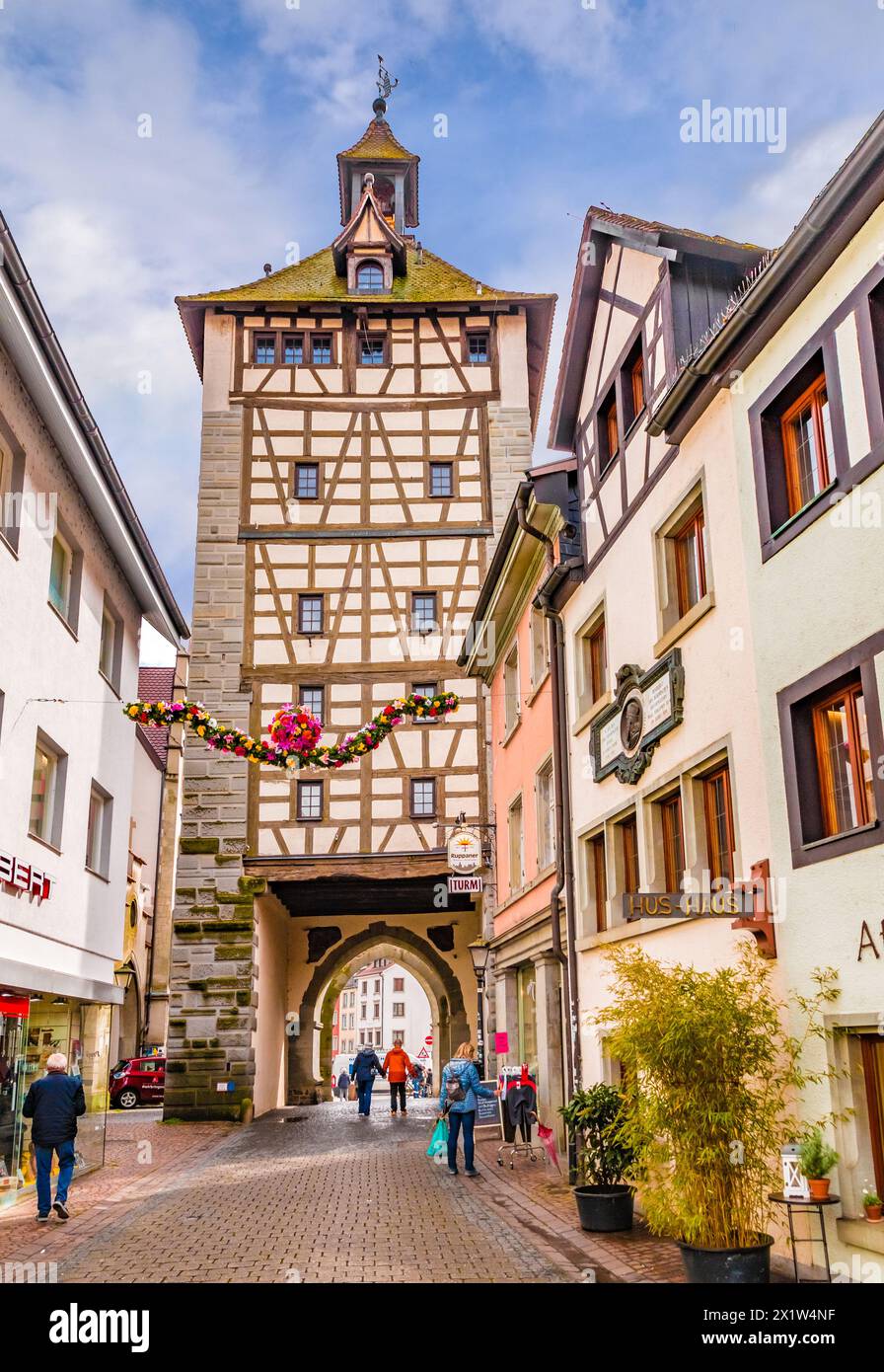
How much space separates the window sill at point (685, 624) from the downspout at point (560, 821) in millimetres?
3217

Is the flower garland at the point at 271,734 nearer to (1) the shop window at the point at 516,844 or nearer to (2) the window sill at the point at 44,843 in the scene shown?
(2) the window sill at the point at 44,843

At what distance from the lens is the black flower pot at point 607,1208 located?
391 inches

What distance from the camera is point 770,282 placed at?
886cm

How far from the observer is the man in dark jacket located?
35.4ft

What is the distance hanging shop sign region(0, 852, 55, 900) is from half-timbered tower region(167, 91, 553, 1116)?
9.95 metres

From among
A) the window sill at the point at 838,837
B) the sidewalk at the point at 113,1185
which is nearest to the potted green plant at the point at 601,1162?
the window sill at the point at 838,837

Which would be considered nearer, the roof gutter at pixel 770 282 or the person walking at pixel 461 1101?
the roof gutter at pixel 770 282

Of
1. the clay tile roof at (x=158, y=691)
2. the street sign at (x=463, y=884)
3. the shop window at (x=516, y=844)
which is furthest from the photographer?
the clay tile roof at (x=158, y=691)

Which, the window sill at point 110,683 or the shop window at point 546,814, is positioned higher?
the window sill at point 110,683

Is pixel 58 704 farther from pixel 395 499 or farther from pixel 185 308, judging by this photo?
pixel 185 308

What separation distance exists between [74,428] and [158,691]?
3166 centimetres

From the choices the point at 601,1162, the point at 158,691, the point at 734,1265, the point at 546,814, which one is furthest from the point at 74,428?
the point at 158,691

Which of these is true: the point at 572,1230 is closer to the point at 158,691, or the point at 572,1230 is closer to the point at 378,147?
the point at 378,147

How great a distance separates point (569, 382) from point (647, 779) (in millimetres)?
5603
